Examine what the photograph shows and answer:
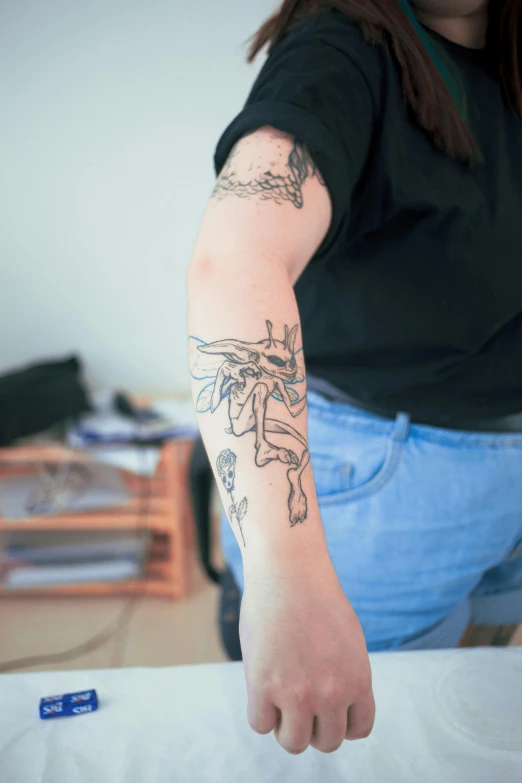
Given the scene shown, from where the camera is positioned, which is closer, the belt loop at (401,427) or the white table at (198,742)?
the white table at (198,742)

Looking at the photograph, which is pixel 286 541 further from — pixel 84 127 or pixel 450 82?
pixel 84 127

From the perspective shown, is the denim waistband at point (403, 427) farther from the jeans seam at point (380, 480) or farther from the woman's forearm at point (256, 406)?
the woman's forearm at point (256, 406)

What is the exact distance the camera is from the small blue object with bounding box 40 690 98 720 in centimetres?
50

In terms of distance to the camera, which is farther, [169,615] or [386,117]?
[169,615]

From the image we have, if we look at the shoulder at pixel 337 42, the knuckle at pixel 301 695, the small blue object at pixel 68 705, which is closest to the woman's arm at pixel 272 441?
the knuckle at pixel 301 695

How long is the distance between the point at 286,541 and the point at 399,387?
1.10ft

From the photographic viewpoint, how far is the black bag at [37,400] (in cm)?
174

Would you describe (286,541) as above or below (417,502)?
above

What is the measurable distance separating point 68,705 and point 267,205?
0.45 meters

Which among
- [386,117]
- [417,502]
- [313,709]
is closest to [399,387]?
[417,502]

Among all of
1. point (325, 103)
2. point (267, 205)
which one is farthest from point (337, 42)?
point (267, 205)

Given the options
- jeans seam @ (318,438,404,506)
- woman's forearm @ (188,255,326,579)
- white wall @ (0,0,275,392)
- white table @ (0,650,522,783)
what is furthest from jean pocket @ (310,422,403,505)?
white wall @ (0,0,275,392)

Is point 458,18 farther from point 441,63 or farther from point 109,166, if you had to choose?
point 109,166

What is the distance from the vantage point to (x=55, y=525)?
1.85m
